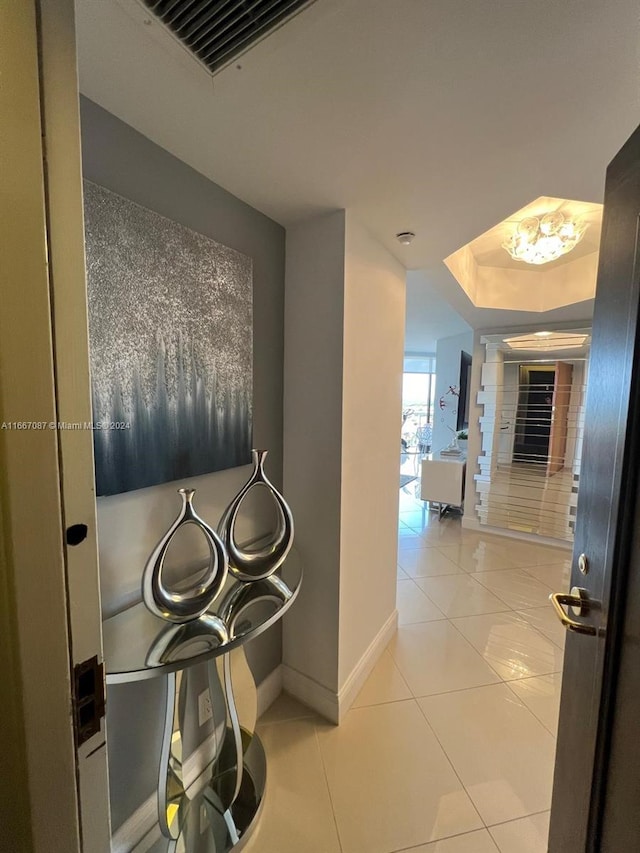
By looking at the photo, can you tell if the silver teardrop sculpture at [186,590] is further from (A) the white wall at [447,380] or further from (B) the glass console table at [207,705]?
→ (A) the white wall at [447,380]

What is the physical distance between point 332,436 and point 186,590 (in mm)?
831

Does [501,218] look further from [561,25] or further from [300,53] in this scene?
[300,53]

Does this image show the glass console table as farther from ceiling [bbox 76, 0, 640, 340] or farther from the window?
the window

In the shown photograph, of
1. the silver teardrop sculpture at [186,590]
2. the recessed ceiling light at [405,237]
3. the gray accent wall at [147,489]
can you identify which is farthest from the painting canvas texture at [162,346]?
the recessed ceiling light at [405,237]

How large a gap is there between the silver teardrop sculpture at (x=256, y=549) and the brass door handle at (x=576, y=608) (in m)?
0.90

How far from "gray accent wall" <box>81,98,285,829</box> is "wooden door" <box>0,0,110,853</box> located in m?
0.59

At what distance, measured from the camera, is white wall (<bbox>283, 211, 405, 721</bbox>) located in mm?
1607

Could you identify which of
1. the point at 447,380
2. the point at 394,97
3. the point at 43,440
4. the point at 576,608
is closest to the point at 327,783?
the point at 576,608

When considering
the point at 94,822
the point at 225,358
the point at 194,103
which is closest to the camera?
the point at 94,822

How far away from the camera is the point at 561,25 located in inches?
29.9

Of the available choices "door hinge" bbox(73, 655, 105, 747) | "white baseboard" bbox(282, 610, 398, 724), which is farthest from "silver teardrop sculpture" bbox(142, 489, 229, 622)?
"white baseboard" bbox(282, 610, 398, 724)

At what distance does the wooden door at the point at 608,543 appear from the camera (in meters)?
0.69

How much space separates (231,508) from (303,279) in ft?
3.49

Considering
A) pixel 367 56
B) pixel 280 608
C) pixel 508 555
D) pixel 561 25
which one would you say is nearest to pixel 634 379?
pixel 561 25
